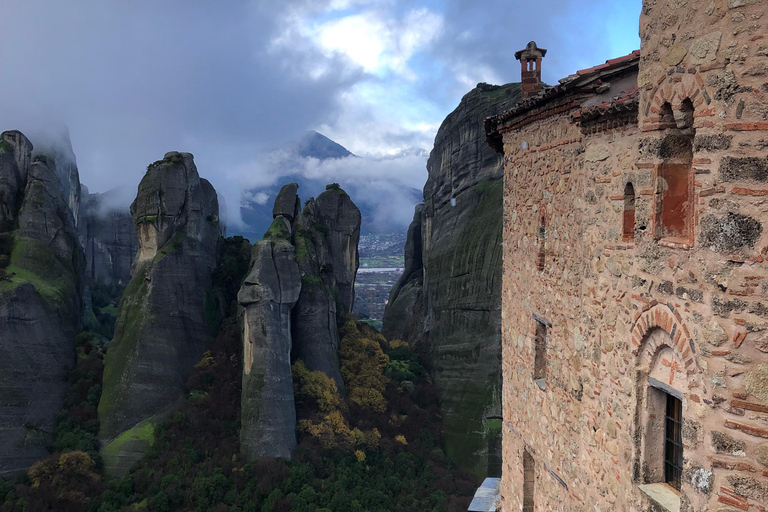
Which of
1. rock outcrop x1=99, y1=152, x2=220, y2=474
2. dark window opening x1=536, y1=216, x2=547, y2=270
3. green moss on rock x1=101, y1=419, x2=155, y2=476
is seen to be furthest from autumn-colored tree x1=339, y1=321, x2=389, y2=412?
dark window opening x1=536, y1=216, x2=547, y2=270

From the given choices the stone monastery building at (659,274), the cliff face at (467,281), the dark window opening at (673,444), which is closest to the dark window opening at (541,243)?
the stone monastery building at (659,274)

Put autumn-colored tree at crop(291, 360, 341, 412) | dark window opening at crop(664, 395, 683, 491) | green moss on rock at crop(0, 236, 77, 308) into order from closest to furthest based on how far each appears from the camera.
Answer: dark window opening at crop(664, 395, 683, 491), green moss on rock at crop(0, 236, 77, 308), autumn-colored tree at crop(291, 360, 341, 412)

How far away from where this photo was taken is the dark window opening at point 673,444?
5.44 meters

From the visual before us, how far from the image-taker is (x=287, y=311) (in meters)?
36.9

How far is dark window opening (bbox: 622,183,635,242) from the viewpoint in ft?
20.2

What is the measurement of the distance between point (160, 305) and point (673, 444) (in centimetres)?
3421

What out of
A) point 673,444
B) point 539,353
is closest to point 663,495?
point 673,444

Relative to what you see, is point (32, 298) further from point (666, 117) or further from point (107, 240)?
point (666, 117)

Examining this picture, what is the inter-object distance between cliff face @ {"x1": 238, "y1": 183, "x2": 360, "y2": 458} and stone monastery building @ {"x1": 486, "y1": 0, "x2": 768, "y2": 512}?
85.3ft

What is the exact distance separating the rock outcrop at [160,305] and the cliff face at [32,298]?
296 cm

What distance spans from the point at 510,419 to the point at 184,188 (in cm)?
3183

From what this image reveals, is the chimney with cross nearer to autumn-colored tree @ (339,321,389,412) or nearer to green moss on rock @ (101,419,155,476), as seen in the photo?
green moss on rock @ (101,419,155,476)

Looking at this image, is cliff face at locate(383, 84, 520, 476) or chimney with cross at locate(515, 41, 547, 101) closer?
chimney with cross at locate(515, 41, 547, 101)

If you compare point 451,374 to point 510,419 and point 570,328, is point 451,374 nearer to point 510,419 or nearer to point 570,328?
point 510,419
